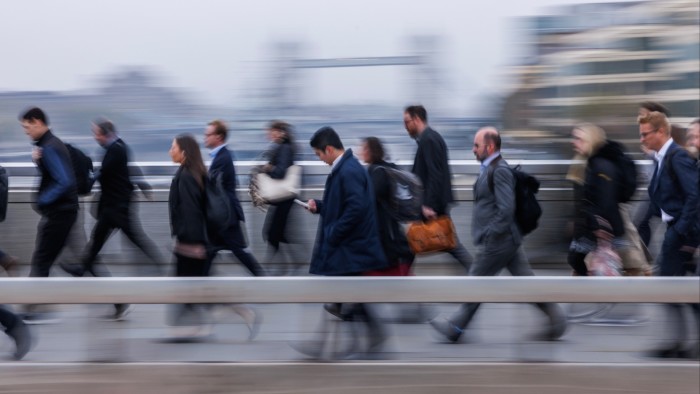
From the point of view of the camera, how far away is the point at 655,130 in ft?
21.5

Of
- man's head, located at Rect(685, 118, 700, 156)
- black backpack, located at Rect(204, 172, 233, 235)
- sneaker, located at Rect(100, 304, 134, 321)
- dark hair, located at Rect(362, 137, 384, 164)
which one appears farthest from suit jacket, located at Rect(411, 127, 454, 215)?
sneaker, located at Rect(100, 304, 134, 321)

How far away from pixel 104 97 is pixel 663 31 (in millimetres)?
4744

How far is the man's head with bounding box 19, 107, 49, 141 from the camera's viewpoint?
7516mm

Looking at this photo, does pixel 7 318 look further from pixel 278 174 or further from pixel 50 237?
pixel 278 174

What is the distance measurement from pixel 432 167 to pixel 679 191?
88.1 inches

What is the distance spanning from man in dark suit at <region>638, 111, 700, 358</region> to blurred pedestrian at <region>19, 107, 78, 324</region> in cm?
344

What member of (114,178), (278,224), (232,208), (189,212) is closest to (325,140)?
(189,212)

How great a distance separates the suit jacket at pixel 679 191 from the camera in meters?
6.22

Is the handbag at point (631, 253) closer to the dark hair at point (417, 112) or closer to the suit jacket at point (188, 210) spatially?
the dark hair at point (417, 112)

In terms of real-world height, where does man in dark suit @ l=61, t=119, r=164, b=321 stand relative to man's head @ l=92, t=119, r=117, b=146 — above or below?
below

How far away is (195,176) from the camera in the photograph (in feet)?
22.1

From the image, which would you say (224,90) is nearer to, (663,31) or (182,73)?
(182,73)

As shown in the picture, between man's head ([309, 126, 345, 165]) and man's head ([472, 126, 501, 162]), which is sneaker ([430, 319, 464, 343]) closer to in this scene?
man's head ([309, 126, 345, 165])

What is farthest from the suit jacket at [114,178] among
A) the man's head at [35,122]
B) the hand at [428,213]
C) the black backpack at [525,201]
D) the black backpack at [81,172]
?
the black backpack at [525,201]
